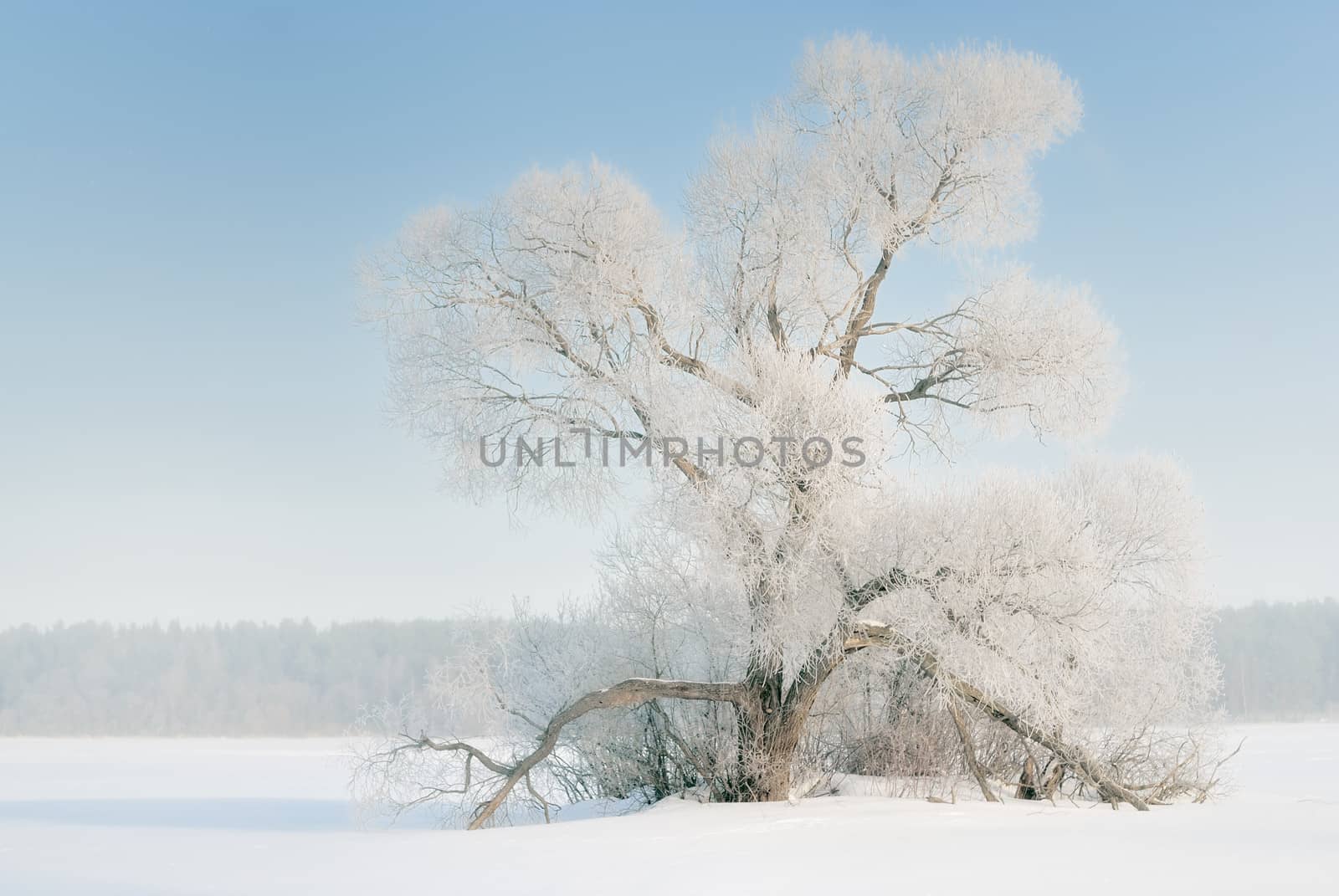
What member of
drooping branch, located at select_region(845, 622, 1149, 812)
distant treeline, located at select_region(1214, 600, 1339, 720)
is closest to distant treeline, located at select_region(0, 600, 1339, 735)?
distant treeline, located at select_region(1214, 600, 1339, 720)

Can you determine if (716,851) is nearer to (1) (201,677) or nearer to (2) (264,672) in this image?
(2) (264,672)

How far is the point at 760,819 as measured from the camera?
11.5m

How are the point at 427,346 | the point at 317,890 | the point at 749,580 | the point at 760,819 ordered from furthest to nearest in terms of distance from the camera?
the point at 427,346 → the point at 749,580 → the point at 760,819 → the point at 317,890

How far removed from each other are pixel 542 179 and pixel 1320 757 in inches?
846

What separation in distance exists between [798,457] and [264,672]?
46.4m

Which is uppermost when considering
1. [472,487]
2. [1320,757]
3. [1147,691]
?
[472,487]

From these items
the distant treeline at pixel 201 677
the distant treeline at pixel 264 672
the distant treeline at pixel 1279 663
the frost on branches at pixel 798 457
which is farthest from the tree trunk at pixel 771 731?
the distant treeline at pixel 1279 663

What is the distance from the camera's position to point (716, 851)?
32.9ft

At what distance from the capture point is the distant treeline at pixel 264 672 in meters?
46.1

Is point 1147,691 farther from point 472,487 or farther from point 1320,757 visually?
point 1320,757

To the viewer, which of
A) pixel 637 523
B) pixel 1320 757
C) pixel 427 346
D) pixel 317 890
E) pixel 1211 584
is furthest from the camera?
pixel 1320 757

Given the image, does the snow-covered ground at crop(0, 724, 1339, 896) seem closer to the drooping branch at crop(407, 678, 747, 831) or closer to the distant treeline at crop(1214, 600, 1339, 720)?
A: the drooping branch at crop(407, 678, 747, 831)

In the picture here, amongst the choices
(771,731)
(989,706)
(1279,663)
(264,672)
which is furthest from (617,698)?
(264,672)

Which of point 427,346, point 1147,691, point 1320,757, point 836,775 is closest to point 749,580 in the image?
point 836,775
